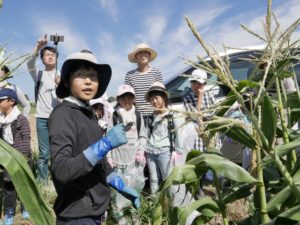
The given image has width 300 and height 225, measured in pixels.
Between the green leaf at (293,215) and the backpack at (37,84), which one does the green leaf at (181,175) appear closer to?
the green leaf at (293,215)

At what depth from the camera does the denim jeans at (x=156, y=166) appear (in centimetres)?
382

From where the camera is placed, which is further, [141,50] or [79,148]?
[141,50]

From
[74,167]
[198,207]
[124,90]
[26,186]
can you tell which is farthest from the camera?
[124,90]

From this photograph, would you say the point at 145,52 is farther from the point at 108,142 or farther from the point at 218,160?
the point at 218,160

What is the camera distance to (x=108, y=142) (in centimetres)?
185

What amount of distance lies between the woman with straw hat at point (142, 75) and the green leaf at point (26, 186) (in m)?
3.12

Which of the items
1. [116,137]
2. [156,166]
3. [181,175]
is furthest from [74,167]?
[156,166]

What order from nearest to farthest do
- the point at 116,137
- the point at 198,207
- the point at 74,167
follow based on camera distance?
the point at 198,207 → the point at 74,167 → the point at 116,137

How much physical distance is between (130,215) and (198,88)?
136 cm

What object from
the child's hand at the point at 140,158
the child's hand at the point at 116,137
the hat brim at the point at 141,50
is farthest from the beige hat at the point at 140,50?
the child's hand at the point at 116,137

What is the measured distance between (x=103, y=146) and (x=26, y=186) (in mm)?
867

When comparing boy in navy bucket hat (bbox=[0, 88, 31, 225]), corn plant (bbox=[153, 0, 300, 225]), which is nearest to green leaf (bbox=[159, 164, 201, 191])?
corn plant (bbox=[153, 0, 300, 225])

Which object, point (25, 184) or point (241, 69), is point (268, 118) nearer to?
point (25, 184)

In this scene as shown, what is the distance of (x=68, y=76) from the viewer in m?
2.11
